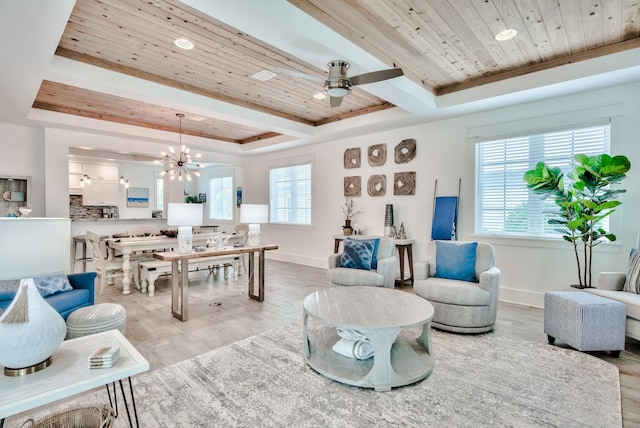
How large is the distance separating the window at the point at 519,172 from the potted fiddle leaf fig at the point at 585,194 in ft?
0.91

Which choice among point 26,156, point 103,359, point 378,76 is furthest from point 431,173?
point 26,156

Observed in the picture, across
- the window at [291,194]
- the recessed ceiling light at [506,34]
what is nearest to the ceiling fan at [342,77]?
the recessed ceiling light at [506,34]

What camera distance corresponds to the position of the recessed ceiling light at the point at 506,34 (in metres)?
2.92

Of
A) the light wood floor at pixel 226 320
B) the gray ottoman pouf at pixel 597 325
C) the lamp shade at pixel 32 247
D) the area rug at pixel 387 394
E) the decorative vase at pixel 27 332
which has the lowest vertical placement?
the light wood floor at pixel 226 320

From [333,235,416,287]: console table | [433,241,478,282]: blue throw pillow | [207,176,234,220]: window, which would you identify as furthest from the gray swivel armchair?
[207,176,234,220]: window

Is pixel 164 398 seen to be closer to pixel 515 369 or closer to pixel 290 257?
pixel 515 369

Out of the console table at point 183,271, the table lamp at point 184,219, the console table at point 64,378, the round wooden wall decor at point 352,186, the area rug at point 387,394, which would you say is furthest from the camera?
the round wooden wall decor at point 352,186

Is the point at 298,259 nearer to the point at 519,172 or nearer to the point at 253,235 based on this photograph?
the point at 253,235

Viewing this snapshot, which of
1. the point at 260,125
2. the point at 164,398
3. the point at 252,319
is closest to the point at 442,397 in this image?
the point at 164,398

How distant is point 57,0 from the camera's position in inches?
84.0

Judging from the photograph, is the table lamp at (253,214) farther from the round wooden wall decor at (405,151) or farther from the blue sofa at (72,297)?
the round wooden wall decor at (405,151)

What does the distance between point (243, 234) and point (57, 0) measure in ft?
13.1

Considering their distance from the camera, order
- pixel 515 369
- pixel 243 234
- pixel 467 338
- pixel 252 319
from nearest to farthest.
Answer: pixel 515 369 < pixel 467 338 < pixel 252 319 < pixel 243 234

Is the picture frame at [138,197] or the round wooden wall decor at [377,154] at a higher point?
the round wooden wall decor at [377,154]
